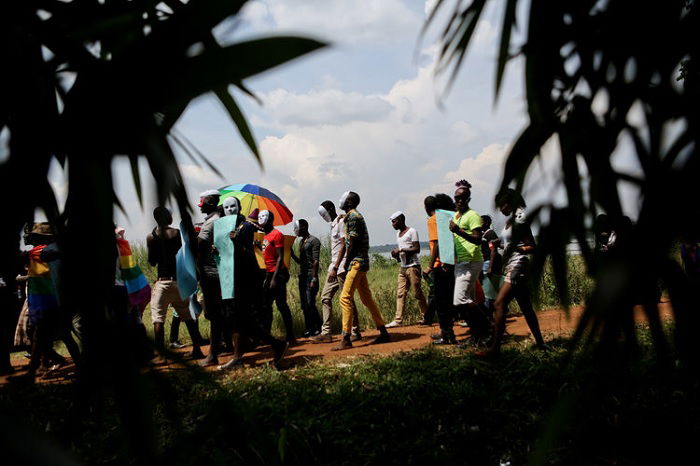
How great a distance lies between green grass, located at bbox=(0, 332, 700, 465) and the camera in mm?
2986

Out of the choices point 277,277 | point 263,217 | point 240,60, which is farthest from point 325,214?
point 240,60

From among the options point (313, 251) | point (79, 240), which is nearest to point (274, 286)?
point (313, 251)

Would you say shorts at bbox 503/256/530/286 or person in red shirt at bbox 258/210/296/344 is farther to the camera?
person in red shirt at bbox 258/210/296/344

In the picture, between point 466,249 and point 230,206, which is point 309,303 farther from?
point 466,249

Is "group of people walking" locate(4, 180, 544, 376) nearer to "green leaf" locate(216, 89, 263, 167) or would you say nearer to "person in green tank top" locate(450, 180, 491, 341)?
"person in green tank top" locate(450, 180, 491, 341)

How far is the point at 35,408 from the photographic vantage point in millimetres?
4355

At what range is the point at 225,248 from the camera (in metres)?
5.25

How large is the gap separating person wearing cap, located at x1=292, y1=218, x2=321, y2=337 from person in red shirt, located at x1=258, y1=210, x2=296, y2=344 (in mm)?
425

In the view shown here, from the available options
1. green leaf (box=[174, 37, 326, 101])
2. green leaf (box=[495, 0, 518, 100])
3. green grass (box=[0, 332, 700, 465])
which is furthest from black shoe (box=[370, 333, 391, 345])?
green leaf (box=[174, 37, 326, 101])

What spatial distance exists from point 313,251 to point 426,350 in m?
2.38

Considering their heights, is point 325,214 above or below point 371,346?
above

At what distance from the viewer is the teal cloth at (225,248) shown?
5242mm

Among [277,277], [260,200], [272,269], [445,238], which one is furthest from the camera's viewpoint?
[260,200]

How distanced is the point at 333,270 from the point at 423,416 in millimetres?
3012
